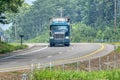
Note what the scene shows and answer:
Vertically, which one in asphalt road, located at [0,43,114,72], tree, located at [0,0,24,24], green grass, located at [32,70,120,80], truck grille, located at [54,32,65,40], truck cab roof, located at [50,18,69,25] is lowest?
asphalt road, located at [0,43,114,72]

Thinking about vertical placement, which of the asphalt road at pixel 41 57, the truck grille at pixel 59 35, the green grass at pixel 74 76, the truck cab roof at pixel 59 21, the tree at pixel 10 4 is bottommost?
the asphalt road at pixel 41 57

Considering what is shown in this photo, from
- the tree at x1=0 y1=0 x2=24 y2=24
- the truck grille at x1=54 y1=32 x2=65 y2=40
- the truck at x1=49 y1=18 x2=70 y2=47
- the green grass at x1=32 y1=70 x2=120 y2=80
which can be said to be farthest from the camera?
the truck grille at x1=54 y1=32 x2=65 y2=40

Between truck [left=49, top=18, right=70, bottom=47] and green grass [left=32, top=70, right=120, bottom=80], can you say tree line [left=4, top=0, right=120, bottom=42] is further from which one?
green grass [left=32, top=70, right=120, bottom=80]

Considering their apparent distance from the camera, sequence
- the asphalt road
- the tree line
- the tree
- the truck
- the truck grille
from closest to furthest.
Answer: the asphalt road < the tree < the truck < the truck grille < the tree line

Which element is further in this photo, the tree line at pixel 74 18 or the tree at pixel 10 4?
the tree line at pixel 74 18

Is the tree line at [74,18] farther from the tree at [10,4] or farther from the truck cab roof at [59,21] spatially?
the tree at [10,4]

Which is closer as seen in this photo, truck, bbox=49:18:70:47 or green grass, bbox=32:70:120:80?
green grass, bbox=32:70:120:80

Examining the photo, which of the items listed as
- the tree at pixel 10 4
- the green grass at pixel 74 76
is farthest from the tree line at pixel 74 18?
the green grass at pixel 74 76

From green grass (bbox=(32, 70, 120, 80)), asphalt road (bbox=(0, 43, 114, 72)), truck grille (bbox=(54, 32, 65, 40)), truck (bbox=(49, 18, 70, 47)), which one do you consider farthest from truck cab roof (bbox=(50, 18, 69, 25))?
green grass (bbox=(32, 70, 120, 80))

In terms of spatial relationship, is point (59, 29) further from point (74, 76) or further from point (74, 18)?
point (74, 18)

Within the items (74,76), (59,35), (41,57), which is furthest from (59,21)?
(74,76)

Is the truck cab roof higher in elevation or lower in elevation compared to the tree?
lower

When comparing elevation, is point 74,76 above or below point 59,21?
→ below

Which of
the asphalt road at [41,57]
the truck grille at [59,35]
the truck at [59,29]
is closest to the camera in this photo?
the asphalt road at [41,57]
